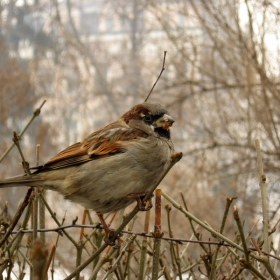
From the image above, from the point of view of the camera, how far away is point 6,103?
11734 millimetres

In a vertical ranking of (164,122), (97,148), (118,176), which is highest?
(164,122)

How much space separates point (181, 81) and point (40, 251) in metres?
7.09

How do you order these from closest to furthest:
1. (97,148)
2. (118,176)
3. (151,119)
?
(118,176), (97,148), (151,119)

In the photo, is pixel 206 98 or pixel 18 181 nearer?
pixel 18 181

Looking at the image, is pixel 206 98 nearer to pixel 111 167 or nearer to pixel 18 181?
pixel 111 167

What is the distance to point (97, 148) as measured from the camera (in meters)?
2.42

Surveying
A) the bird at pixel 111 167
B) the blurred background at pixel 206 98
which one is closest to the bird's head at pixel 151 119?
the bird at pixel 111 167

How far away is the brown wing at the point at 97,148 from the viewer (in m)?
2.38

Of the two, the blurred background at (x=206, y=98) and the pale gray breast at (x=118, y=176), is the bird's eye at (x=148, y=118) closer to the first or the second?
the pale gray breast at (x=118, y=176)

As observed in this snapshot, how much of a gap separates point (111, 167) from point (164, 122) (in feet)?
1.28

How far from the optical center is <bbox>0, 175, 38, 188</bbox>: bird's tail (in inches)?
75.7

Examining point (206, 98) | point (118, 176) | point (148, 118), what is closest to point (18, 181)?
point (118, 176)

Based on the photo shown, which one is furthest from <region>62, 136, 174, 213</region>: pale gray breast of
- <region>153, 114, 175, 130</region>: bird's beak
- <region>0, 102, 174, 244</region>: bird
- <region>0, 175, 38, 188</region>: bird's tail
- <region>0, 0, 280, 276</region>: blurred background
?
<region>0, 0, 280, 276</region>: blurred background

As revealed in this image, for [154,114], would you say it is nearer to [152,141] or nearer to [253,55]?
[152,141]
